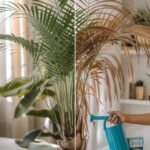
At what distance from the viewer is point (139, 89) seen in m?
0.90

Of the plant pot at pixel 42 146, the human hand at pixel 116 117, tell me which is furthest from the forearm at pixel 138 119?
the plant pot at pixel 42 146

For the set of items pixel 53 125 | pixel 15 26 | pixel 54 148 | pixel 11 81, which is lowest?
pixel 54 148

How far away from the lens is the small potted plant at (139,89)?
0.89 m

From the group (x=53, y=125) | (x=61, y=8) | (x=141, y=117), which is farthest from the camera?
(x=53, y=125)

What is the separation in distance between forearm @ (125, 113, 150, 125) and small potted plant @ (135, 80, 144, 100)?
7 cm

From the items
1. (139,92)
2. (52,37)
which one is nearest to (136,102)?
(139,92)

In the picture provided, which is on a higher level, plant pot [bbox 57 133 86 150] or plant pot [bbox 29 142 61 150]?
plant pot [bbox 57 133 86 150]

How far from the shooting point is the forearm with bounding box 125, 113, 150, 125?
2.92ft

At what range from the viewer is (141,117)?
2.93ft

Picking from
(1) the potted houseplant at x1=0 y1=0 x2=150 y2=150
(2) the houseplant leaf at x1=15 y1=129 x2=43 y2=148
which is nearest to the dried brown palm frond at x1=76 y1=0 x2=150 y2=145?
(1) the potted houseplant at x1=0 y1=0 x2=150 y2=150

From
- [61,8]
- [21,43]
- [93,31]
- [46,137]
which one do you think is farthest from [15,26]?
[46,137]

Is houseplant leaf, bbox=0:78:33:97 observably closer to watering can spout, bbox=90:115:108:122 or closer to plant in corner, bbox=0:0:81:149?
plant in corner, bbox=0:0:81:149

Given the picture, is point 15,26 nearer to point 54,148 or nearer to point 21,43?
point 21,43

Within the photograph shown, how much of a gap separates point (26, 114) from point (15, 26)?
1.32 ft
